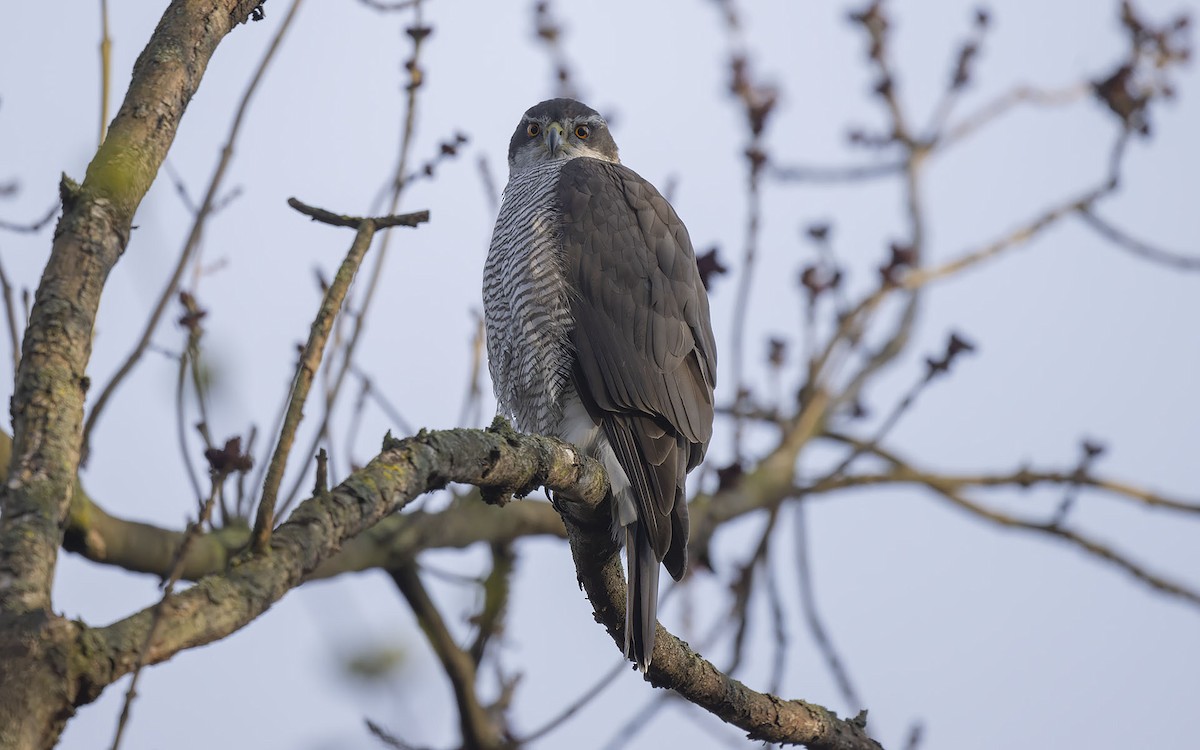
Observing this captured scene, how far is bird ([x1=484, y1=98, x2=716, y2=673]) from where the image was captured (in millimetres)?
3990

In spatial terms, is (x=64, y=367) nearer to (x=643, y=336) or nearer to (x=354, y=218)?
(x=354, y=218)

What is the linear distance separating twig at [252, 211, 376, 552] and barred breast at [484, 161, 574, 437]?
196 cm

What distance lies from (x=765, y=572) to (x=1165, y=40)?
4.11 m

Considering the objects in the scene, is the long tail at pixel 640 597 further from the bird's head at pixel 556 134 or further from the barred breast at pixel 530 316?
Result: the bird's head at pixel 556 134

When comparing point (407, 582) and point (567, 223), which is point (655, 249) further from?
point (407, 582)

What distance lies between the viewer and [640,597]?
11.6 feet

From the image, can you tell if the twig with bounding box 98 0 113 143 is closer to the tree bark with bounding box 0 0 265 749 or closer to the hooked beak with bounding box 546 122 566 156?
the tree bark with bounding box 0 0 265 749

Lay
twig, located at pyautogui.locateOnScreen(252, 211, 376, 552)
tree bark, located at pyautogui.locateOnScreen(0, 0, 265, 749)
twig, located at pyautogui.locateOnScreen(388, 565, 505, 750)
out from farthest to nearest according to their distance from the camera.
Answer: twig, located at pyautogui.locateOnScreen(388, 565, 505, 750) < twig, located at pyautogui.locateOnScreen(252, 211, 376, 552) < tree bark, located at pyautogui.locateOnScreen(0, 0, 265, 749)

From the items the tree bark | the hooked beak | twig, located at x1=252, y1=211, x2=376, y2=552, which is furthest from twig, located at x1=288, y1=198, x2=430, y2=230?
the hooked beak

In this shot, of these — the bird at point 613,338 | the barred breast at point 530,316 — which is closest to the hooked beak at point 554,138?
the bird at point 613,338

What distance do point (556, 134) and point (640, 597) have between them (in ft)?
9.45

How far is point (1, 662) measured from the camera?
1.50 meters

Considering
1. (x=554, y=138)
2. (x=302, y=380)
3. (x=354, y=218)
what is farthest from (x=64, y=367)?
(x=554, y=138)

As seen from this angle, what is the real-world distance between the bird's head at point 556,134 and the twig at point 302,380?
A: 11.1 feet
